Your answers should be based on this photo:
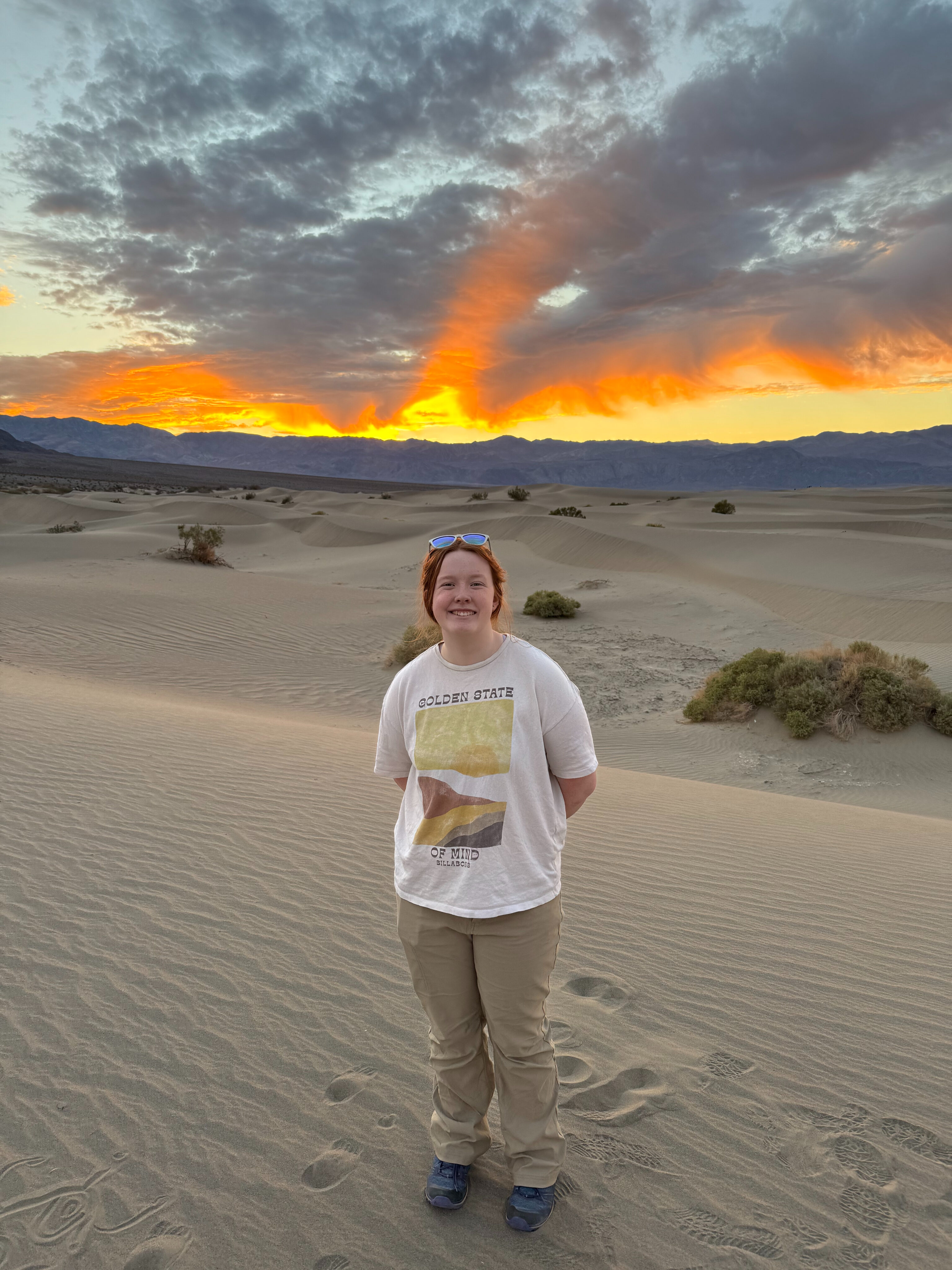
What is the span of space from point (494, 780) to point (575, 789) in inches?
10.6

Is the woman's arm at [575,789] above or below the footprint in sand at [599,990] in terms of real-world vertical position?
above

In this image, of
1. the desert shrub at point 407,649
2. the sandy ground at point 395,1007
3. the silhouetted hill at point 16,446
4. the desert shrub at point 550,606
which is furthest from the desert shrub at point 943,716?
the silhouetted hill at point 16,446

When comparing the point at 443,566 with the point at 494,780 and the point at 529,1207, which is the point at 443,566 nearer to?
the point at 494,780

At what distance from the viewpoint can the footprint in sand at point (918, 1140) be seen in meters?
2.72

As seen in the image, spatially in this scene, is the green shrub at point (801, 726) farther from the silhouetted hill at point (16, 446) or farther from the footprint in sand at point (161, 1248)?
the silhouetted hill at point (16, 446)

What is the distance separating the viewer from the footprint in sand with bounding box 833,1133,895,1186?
2.64 m

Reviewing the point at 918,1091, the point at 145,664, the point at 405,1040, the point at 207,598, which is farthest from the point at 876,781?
the point at 207,598

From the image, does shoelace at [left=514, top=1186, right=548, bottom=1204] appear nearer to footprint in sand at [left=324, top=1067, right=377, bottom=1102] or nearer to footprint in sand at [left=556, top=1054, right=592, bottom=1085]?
footprint in sand at [left=556, top=1054, right=592, bottom=1085]

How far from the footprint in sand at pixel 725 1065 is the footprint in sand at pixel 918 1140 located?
0.51 meters

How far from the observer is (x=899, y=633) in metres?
15.9

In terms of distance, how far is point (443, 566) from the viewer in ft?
7.50

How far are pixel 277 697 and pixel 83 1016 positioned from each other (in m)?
8.43

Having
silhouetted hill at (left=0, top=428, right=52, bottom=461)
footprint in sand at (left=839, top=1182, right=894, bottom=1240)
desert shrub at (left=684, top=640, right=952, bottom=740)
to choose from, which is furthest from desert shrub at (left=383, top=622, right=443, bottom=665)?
silhouetted hill at (left=0, top=428, right=52, bottom=461)

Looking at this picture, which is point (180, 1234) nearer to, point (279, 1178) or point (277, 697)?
point (279, 1178)
